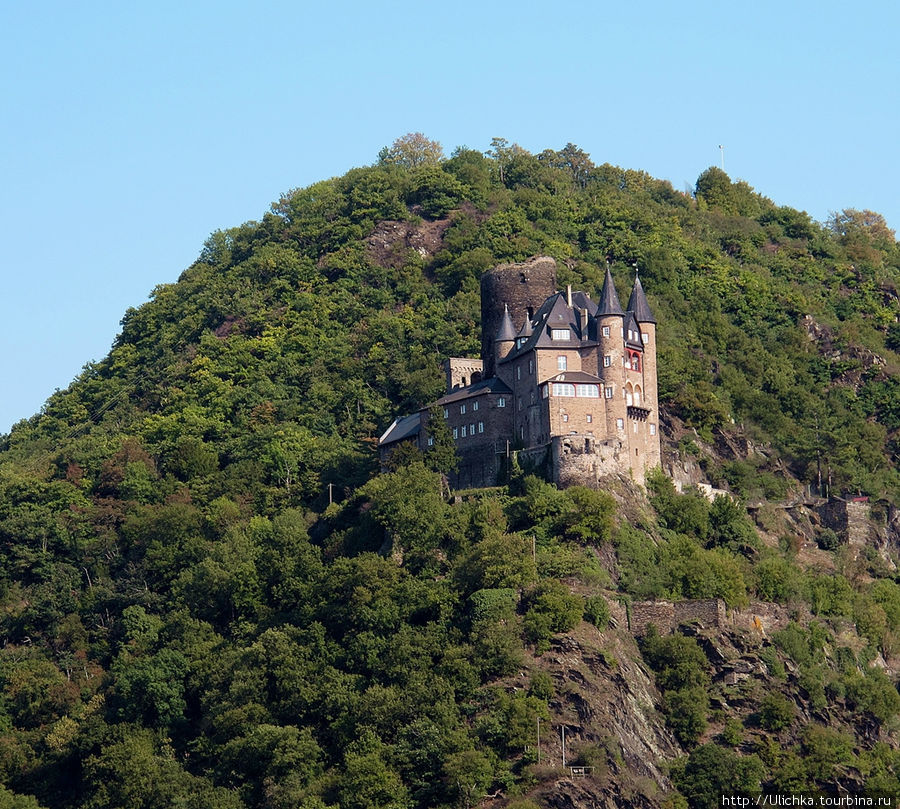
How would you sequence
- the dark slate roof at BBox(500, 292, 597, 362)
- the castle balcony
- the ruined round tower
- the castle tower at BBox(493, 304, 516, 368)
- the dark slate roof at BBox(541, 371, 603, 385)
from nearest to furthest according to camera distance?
the dark slate roof at BBox(541, 371, 603, 385)
the castle balcony
the dark slate roof at BBox(500, 292, 597, 362)
the castle tower at BBox(493, 304, 516, 368)
the ruined round tower

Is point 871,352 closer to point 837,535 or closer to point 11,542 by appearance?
point 837,535

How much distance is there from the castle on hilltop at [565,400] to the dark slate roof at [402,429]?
21cm

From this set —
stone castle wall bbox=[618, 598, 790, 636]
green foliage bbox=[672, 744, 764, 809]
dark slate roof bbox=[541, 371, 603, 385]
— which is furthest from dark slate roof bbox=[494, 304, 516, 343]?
green foliage bbox=[672, 744, 764, 809]

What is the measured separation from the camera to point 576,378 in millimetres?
95500

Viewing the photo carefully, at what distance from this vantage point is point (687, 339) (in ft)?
397

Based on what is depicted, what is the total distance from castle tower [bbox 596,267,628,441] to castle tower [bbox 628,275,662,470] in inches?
81.9

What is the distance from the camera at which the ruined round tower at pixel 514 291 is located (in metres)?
106

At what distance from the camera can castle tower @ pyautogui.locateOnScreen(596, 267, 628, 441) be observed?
314 feet

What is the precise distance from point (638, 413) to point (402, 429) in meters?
14.3

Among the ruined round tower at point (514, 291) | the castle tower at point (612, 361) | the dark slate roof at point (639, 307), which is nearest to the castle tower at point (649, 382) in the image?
the dark slate roof at point (639, 307)

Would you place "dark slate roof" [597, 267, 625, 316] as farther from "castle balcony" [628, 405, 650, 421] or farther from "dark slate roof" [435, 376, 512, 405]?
"dark slate roof" [435, 376, 512, 405]

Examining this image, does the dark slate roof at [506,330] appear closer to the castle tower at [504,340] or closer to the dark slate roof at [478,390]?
the castle tower at [504,340]

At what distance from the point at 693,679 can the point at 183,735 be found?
80.2 feet

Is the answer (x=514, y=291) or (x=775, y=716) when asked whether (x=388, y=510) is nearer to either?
(x=514, y=291)
